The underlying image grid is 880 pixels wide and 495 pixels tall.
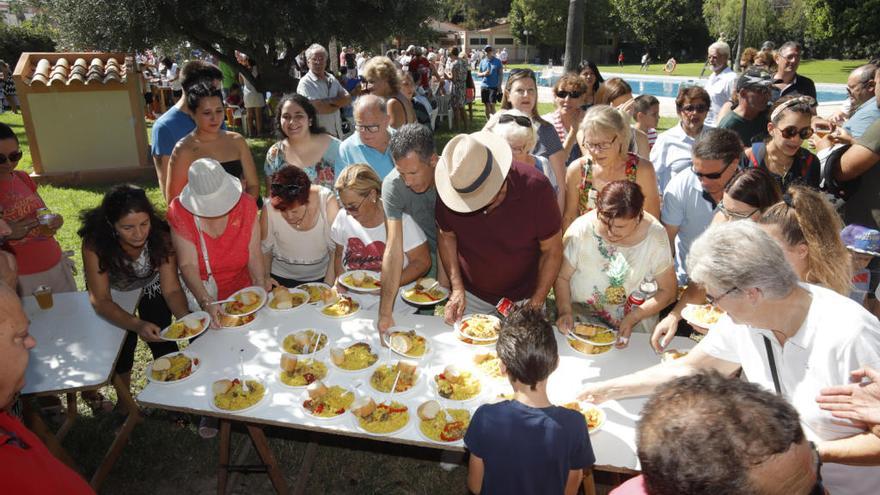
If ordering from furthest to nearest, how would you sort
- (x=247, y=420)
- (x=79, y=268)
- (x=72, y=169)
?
1. (x=72, y=169)
2. (x=79, y=268)
3. (x=247, y=420)

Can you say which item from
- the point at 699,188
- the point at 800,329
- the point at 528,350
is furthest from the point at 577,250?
the point at 800,329

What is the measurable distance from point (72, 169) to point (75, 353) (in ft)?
25.1

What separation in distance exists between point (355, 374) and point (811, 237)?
7.49ft

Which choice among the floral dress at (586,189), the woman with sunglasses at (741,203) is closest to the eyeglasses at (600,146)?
the floral dress at (586,189)

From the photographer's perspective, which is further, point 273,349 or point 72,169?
point 72,169

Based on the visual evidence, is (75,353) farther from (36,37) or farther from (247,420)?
(36,37)

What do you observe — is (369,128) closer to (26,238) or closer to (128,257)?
(128,257)

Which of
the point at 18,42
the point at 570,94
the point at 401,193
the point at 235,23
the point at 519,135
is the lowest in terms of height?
the point at 401,193

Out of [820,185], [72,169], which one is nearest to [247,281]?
[820,185]

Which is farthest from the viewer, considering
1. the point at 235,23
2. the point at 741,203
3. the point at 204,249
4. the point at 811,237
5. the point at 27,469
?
A: the point at 235,23

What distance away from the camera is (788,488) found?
1.30m

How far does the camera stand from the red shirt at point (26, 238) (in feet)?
12.7

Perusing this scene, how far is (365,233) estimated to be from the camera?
380cm

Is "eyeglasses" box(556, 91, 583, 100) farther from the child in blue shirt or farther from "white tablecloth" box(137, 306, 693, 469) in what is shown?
the child in blue shirt
